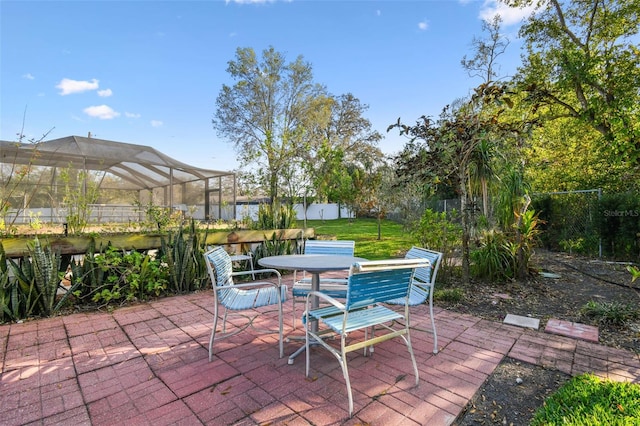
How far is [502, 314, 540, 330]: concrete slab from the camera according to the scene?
129 inches

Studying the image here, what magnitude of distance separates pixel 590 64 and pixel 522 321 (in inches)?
291

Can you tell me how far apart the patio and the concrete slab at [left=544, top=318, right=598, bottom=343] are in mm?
144

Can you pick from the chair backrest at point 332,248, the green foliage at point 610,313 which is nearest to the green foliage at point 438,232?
the green foliage at point 610,313

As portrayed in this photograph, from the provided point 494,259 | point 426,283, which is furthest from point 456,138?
point 426,283

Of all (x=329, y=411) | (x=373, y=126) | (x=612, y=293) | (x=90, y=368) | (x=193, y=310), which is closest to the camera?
(x=329, y=411)

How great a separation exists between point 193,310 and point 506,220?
563 cm

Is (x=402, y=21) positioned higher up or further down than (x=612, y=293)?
higher up

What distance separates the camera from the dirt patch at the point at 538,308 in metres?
1.91

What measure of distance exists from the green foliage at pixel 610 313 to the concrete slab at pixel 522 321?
25.0 inches

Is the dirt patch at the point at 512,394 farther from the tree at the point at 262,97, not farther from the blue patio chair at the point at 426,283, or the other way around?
the tree at the point at 262,97

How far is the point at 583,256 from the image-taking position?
23.9ft

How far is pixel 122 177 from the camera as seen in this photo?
477 inches

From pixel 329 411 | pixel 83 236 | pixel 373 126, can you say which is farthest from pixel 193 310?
pixel 373 126

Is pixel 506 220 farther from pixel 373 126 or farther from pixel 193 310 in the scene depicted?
pixel 373 126
